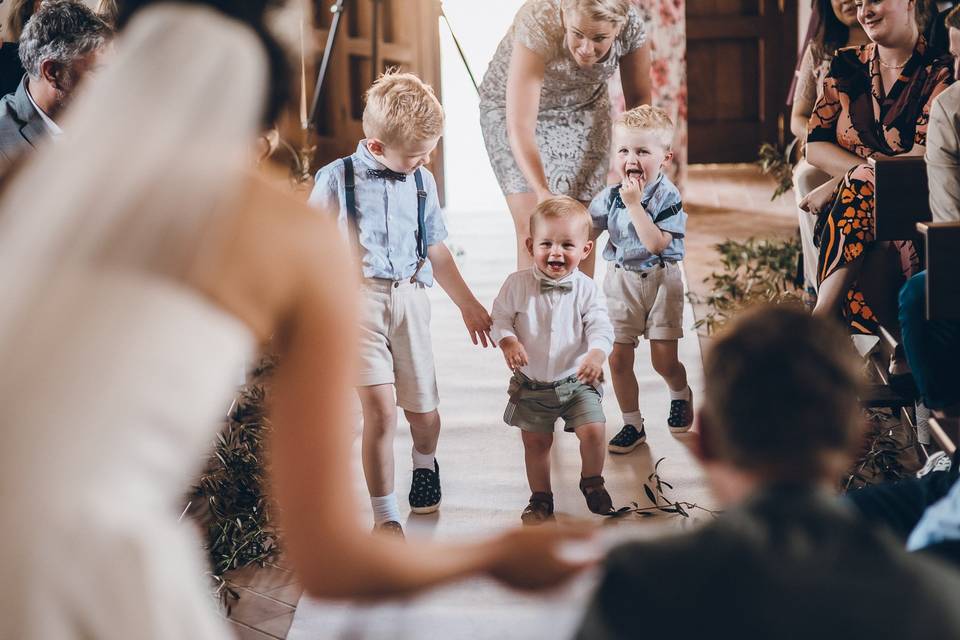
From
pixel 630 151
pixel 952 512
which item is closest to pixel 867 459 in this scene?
pixel 630 151

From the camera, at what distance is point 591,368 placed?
3088 mm

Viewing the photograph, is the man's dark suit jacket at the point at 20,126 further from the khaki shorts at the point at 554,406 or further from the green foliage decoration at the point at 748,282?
the green foliage decoration at the point at 748,282

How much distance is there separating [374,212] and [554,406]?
0.70 meters

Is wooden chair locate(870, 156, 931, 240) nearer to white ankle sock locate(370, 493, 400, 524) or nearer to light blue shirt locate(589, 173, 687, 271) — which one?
light blue shirt locate(589, 173, 687, 271)

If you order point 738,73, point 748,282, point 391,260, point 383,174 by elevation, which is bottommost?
point 748,282

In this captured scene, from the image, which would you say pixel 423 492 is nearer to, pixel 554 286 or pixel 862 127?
pixel 554 286

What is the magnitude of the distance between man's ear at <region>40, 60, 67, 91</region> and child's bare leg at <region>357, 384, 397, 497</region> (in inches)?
47.6

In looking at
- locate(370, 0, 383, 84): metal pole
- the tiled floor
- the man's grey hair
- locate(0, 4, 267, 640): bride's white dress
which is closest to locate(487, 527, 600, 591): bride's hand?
locate(0, 4, 267, 640): bride's white dress

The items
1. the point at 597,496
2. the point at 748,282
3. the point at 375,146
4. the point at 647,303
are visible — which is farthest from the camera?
the point at 748,282

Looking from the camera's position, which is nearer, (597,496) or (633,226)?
(597,496)

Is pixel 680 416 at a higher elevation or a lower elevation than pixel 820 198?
lower

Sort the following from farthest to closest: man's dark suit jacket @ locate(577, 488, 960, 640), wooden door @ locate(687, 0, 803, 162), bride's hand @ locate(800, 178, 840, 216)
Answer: wooden door @ locate(687, 0, 803, 162) < bride's hand @ locate(800, 178, 840, 216) < man's dark suit jacket @ locate(577, 488, 960, 640)

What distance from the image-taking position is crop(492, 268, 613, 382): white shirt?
3.24 m

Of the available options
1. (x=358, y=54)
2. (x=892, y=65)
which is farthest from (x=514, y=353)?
(x=358, y=54)
